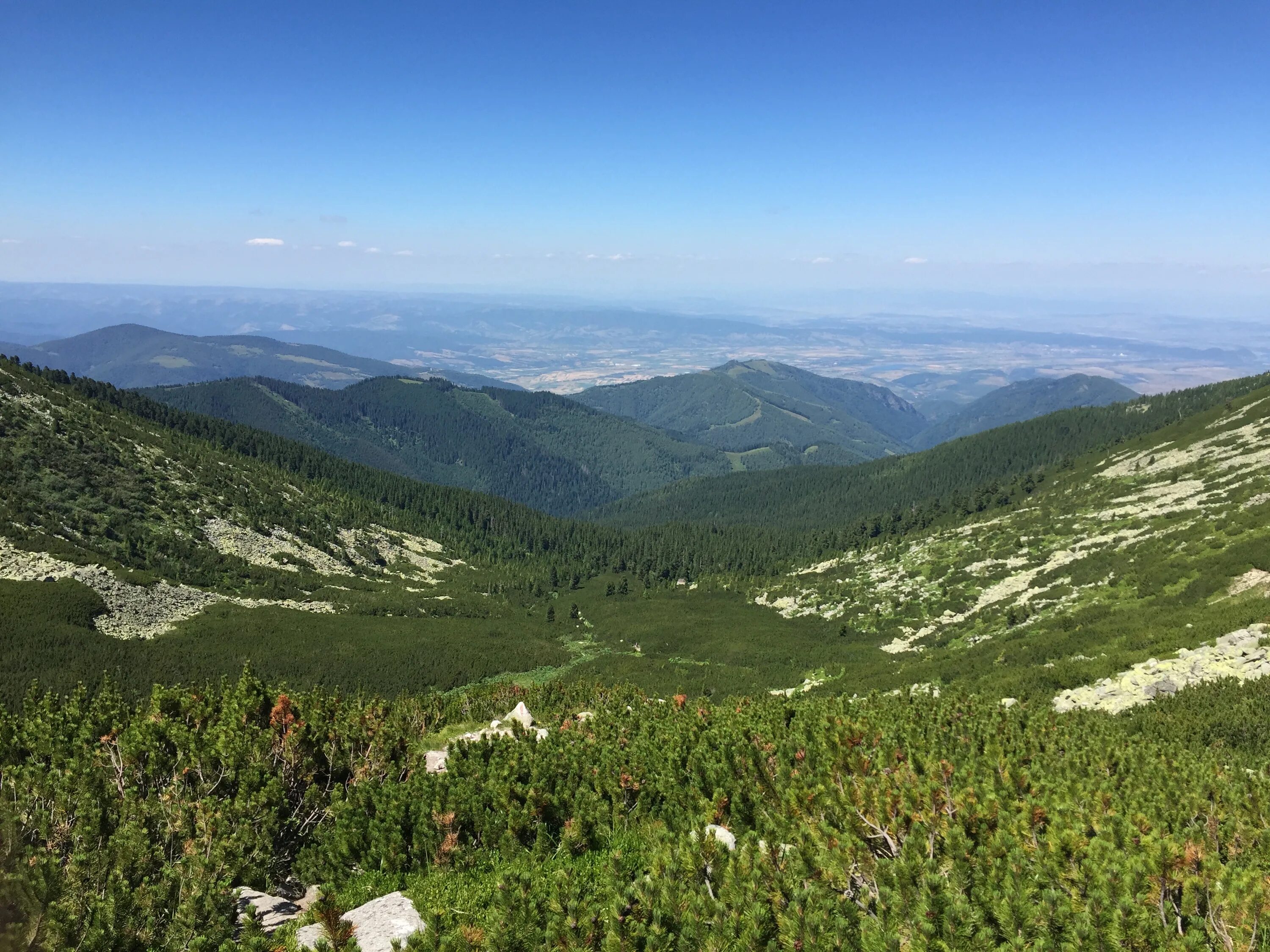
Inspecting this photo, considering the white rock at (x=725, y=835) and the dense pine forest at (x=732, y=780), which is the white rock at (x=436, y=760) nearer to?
the dense pine forest at (x=732, y=780)

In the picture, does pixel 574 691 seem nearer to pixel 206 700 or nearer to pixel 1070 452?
pixel 206 700

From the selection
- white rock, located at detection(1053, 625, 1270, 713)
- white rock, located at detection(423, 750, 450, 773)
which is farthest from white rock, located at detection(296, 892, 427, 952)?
white rock, located at detection(1053, 625, 1270, 713)

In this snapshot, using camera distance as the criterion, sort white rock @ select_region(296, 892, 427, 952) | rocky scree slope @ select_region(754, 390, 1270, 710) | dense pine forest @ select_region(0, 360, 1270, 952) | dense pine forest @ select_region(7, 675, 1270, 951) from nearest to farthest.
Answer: dense pine forest @ select_region(7, 675, 1270, 951), dense pine forest @ select_region(0, 360, 1270, 952), white rock @ select_region(296, 892, 427, 952), rocky scree slope @ select_region(754, 390, 1270, 710)

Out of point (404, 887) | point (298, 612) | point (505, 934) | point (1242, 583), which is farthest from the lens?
point (298, 612)

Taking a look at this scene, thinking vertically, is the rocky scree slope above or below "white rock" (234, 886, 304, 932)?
below

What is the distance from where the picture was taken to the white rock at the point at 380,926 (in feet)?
36.4

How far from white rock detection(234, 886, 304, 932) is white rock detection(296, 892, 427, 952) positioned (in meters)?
1.54

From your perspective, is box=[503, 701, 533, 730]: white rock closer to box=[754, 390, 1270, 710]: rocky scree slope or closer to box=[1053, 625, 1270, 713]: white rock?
box=[1053, 625, 1270, 713]: white rock

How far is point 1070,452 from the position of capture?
17412 centimetres

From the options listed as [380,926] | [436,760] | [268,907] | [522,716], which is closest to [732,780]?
[380,926]

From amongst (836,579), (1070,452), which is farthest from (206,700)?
(1070,452)

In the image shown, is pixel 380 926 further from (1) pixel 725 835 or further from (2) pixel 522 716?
(2) pixel 522 716

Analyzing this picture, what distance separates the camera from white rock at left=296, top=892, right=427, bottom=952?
437 inches

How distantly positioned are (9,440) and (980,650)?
142429 mm
